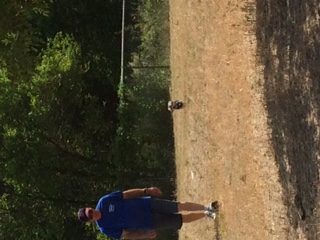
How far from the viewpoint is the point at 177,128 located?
45.0ft

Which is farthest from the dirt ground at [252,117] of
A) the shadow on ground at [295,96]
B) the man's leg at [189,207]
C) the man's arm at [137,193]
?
the man's arm at [137,193]

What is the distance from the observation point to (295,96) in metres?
6.97

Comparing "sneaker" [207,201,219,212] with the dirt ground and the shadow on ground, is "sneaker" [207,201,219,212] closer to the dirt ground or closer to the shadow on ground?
the dirt ground

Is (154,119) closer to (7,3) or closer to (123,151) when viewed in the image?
(123,151)

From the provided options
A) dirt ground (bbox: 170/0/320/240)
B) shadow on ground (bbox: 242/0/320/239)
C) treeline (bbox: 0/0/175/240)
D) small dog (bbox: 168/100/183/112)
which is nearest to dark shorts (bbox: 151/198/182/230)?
dirt ground (bbox: 170/0/320/240)

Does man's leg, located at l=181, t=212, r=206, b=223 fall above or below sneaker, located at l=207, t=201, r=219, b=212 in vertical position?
below

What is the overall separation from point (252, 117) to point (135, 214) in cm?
239

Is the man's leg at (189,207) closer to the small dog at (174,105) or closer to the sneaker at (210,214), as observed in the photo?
the sneaker at (210,214)

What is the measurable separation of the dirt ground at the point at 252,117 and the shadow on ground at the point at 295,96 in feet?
0.03

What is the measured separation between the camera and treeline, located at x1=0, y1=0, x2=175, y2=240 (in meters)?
16.0

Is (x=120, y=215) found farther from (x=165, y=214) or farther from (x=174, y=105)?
(x=174, y=105)

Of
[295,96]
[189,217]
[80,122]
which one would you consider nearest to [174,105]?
[189,217]

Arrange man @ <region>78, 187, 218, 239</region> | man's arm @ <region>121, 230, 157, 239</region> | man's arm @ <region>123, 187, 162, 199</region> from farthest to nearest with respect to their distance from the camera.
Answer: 1. man's arm @ <region>123, 187, 162, 199</region>
2. man's arm @ <region>121, 230, 157, 239</region>
3. man @ <region>78, 187, 218, 239</region>

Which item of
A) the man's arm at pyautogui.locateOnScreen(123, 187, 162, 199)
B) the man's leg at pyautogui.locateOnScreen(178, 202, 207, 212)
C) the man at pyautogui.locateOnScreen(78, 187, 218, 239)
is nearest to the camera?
the man at pyautogui.locateOnScreen(78, 187, 218, 239)
